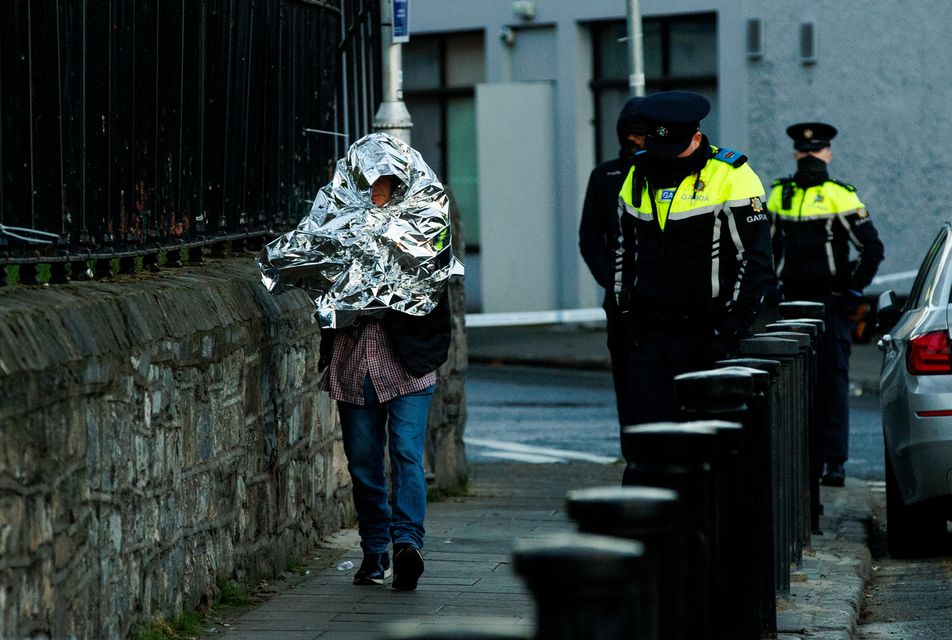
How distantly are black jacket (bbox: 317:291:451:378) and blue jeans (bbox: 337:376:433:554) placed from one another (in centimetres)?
15

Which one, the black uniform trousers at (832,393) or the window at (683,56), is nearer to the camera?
the black uniform trousers at (832,393)

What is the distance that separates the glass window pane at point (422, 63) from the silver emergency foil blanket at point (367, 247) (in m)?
17.7

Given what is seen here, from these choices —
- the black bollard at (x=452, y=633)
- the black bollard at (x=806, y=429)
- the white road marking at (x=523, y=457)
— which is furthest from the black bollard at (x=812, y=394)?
the black bollard at (x=452, y=633)

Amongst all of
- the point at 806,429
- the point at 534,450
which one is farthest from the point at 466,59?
the point at 806,429

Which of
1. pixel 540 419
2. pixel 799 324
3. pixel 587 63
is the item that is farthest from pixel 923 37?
pixel 799 324

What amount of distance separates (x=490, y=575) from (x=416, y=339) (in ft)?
3.20

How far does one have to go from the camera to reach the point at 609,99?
23.0 metres

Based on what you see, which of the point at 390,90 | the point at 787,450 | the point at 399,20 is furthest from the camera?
the point at 399,20

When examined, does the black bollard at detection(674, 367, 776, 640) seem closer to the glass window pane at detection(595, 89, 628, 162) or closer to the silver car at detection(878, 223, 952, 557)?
the silver car at detection(878, 223, 952, 557)

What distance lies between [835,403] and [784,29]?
468 inches

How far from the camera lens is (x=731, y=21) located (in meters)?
21.4

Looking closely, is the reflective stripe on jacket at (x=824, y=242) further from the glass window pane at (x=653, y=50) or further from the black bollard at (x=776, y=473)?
the glass window pane at (x=653, y=50)

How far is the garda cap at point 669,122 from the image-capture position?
672cm

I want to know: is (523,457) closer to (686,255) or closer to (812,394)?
(812,394)
